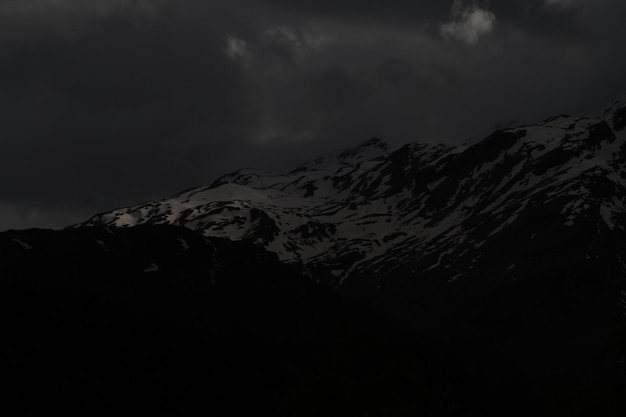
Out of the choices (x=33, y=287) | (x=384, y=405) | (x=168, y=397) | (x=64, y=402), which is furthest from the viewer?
(x=33, y=287)

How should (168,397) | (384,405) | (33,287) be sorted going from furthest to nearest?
1. (33,287)
2. (168,397)
3. (384,405)

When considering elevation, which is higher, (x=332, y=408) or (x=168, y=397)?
(x=168, y=397)

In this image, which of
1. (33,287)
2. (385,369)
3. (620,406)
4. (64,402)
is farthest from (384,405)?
(33,287)

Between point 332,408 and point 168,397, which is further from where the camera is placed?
point 168,397

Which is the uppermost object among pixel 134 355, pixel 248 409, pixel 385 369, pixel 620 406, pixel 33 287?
pixel 33 287

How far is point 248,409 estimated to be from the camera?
191 meters

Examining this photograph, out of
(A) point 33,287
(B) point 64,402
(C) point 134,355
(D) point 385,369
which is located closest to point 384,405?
(D) point 385,369

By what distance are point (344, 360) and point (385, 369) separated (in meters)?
2.28

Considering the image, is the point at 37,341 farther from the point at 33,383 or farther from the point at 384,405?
the point at 384,405

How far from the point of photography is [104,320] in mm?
199375

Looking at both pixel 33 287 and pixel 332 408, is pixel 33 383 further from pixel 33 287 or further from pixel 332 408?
pixel 332 408

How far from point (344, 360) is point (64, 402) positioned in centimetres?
13568

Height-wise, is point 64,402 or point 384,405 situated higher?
point 64,402

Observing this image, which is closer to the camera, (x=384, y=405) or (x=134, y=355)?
(x=384, y=405)
